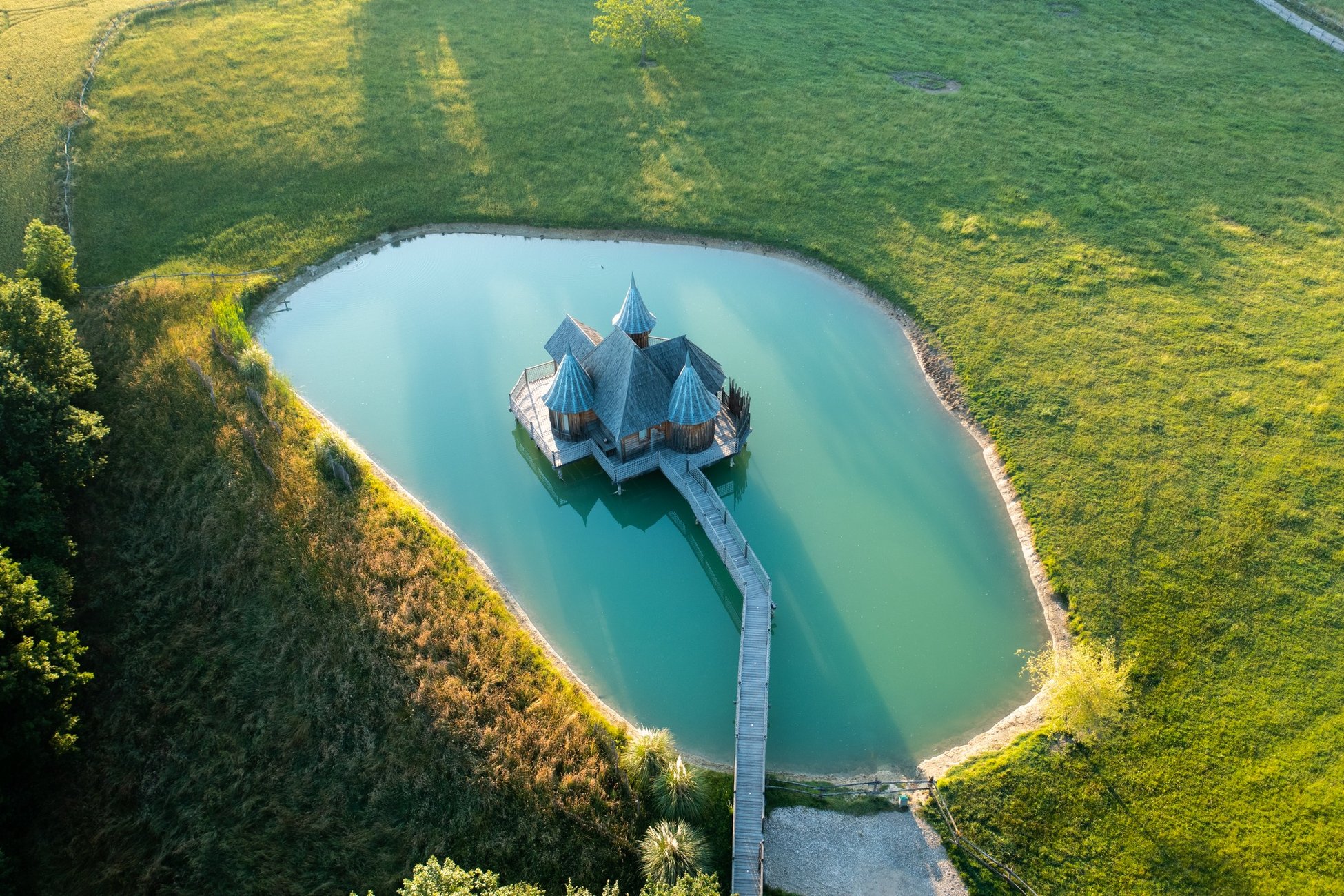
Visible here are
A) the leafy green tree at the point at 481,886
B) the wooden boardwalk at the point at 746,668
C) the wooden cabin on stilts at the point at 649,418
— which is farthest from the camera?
the wooden cabin on stilts at the point at 649,418

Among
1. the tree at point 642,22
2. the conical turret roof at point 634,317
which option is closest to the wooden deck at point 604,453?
the conical turret roof at point 634,317

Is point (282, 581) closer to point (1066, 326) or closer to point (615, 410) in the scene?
point (615, 410)

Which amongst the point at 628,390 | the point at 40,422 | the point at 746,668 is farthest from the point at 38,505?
the point at 746,668

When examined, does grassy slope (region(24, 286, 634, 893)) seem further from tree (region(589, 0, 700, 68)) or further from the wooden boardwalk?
tree (region(589, 0, 700, 68))

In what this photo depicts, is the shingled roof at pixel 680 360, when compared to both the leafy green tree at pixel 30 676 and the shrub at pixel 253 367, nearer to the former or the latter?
the shrub at pixel 253 367

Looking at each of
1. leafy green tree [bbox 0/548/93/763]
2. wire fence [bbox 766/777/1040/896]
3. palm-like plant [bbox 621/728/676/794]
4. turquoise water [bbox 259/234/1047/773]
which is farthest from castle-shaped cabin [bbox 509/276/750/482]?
leafy green tree [bbox 0/548/93/763]

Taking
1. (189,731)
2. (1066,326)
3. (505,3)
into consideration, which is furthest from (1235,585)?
(505,3)
